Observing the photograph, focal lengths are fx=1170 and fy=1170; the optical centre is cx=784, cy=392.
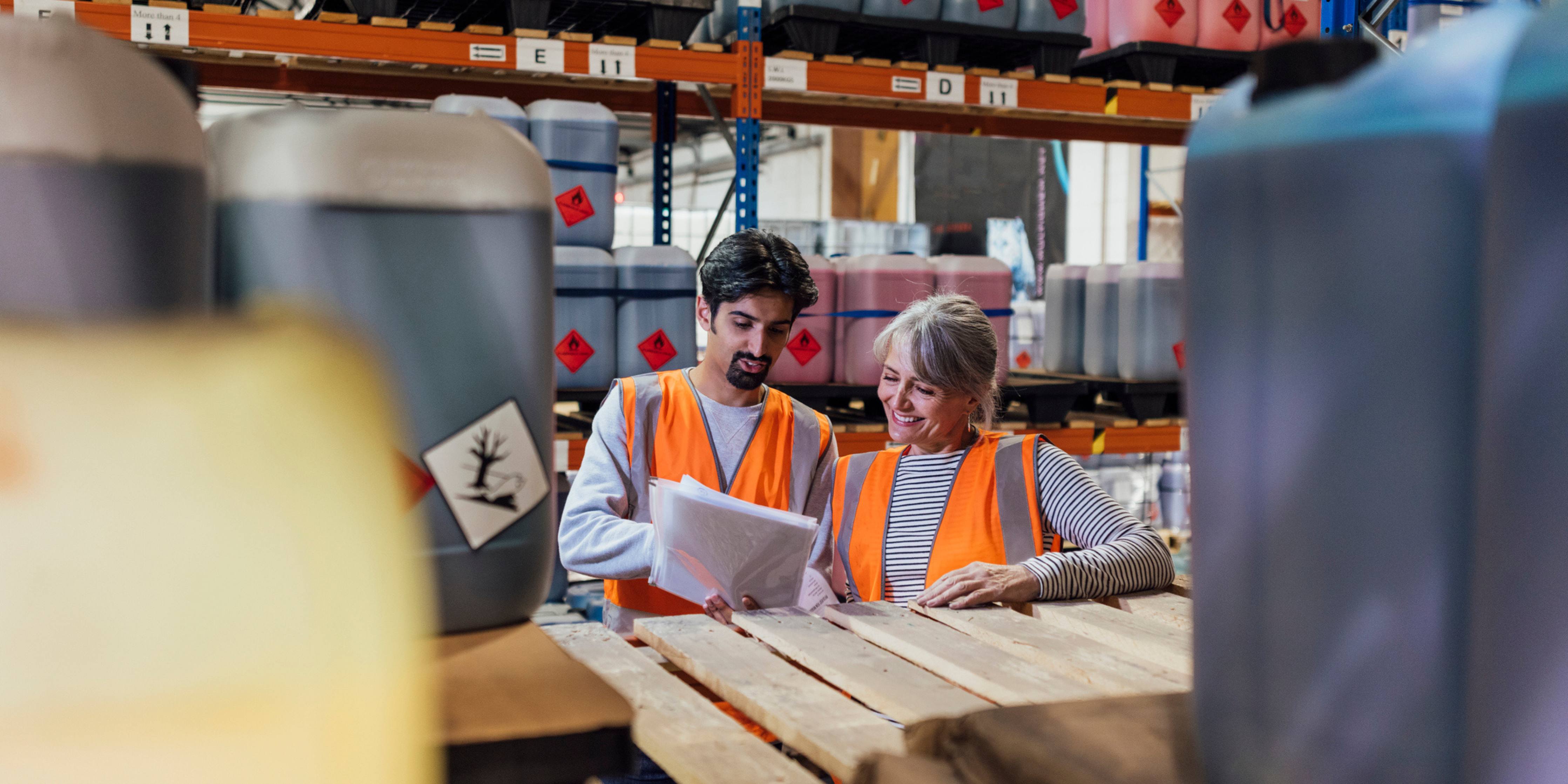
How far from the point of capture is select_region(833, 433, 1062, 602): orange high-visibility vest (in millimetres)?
2631

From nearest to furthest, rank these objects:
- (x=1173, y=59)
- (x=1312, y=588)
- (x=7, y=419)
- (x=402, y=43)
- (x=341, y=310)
→ (x=7, y=419) → (x=1312, y=588) → (x=341, y=310) → (x=402, y=43) → (x=1173, y=59)

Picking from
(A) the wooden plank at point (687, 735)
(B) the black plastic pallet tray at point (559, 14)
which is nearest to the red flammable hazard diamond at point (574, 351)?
(B) the black plastic pallet tray at point (559, 14)

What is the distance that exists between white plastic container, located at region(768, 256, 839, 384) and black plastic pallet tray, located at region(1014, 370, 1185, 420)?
3.33 feet

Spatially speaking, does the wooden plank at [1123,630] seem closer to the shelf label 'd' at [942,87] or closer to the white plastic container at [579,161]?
the white plastic container at [579,161]

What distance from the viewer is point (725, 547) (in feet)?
6.68

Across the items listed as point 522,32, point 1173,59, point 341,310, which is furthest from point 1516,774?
point 1173,59

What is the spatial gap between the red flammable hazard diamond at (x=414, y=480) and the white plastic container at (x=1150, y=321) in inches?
160

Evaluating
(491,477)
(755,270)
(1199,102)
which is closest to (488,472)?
(491,477)

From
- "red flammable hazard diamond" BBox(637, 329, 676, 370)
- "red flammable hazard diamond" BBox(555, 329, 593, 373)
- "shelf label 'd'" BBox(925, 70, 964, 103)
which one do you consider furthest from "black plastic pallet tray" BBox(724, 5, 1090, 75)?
"red flammable hazard diamond" BBox(555, 329, 593, 373)

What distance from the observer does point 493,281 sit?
68cm

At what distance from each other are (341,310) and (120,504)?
0.81 ft

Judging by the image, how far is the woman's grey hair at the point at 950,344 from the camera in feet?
8.80

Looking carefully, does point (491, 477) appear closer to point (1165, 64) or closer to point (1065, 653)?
point (1065, 653)

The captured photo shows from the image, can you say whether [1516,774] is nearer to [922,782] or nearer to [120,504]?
[922,782]
